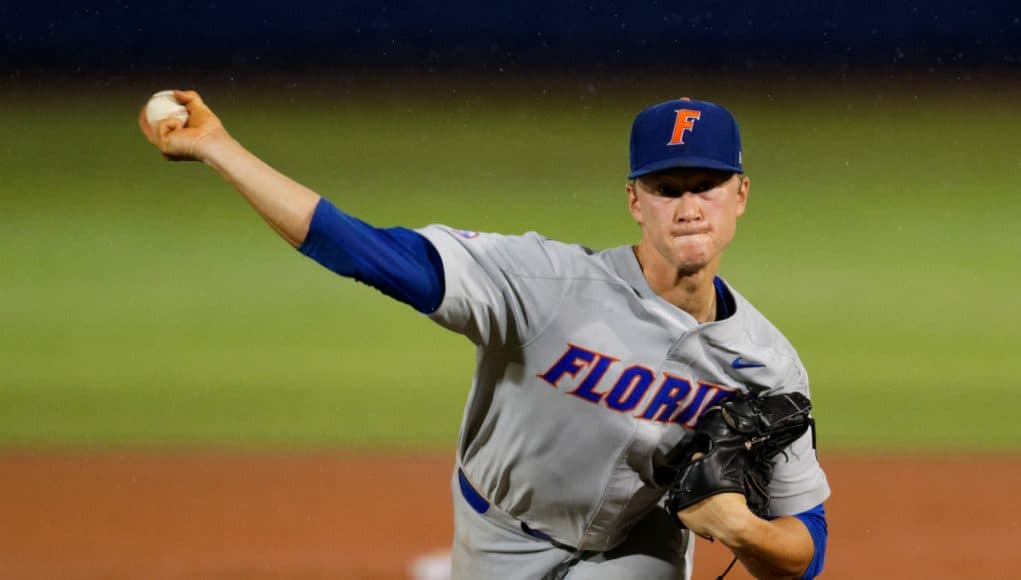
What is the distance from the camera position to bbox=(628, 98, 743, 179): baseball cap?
2.67 m

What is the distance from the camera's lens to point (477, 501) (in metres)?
3.17

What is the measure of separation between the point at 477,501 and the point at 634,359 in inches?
26.3

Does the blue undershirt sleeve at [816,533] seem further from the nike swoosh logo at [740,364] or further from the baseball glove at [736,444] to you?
the nike swoosh logo at [740,364]

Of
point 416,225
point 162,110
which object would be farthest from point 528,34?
point 162,110

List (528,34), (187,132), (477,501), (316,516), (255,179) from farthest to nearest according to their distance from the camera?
(528,34), (316,516), (477,501), (187,132), (255,179)

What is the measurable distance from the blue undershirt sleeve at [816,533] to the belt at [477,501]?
0.61 meters

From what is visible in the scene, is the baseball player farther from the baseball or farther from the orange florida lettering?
the baseball

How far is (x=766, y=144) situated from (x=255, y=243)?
17.1 ft

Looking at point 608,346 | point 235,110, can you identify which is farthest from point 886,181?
point 608,346

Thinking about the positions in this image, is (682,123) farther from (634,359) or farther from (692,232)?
(634,359)

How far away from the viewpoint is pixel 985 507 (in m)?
5.99

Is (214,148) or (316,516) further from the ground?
(214,148)

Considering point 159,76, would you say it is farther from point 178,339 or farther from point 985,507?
point 985,507

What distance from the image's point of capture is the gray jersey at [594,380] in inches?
106
